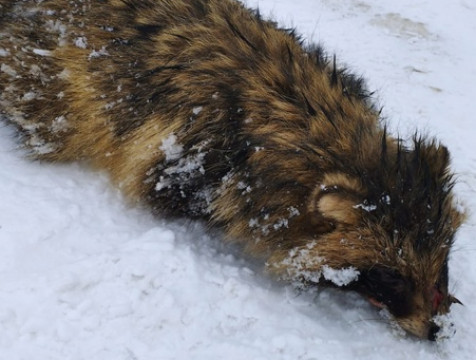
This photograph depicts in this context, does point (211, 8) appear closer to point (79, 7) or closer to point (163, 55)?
point (163, 55)

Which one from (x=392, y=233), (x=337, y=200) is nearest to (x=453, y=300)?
(x=392, y=233)

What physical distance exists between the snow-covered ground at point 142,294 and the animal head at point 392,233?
0.71ft

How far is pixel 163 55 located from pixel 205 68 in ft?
1.10

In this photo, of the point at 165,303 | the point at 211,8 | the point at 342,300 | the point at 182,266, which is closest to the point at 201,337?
the point at 165,303

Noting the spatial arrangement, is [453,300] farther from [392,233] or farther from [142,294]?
[142,294]

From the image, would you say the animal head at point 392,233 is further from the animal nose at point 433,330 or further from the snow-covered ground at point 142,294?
the snow-covered ground at point 142,294

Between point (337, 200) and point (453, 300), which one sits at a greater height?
point (337, 200)

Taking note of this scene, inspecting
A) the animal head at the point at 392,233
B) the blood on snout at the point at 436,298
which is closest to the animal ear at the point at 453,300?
the animal head at the point at 392,233

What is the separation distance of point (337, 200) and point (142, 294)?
1.17 meters

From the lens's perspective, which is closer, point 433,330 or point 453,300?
point 433,330

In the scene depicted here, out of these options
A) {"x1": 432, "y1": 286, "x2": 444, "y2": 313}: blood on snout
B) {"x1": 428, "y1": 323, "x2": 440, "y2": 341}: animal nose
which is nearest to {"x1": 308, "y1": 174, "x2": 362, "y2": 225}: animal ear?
{"x1": 432, "y1": 286, "x2": 444, "y2": 313}: blood on snout

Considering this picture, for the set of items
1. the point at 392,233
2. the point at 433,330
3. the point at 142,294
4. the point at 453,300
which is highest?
the point at 392,233

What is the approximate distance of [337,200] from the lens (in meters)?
2.63

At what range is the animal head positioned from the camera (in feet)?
8.65
